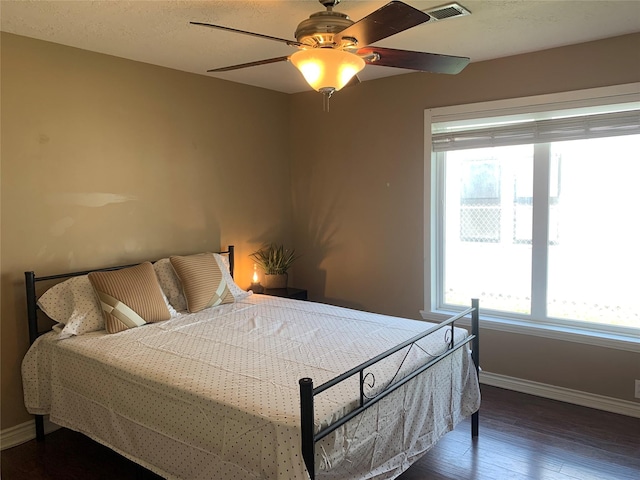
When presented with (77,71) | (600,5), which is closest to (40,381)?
(77,71)

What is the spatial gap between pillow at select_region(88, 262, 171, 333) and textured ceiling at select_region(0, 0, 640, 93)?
1446 millimetres

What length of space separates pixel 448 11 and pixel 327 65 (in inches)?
36.1

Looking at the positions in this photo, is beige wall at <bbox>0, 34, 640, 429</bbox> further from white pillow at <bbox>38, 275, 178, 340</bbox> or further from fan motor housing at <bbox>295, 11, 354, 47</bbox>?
fan motor housing at <bbox>295, 11, 354, 47</bbox>

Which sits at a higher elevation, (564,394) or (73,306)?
(73,306)

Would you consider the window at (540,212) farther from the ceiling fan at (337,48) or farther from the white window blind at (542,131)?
the ceiling fan at (337,48)

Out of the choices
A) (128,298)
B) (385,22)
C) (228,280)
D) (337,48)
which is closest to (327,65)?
(337,48)

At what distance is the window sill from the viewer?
325cm

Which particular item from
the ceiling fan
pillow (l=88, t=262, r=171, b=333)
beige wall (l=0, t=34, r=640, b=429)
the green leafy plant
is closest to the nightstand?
the green leafy plant

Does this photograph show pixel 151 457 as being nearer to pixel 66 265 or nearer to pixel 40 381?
pixel 40 381

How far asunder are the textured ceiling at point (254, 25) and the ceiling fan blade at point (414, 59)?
0.36 meters

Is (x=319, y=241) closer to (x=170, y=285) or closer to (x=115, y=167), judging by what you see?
(x=170, y=285)

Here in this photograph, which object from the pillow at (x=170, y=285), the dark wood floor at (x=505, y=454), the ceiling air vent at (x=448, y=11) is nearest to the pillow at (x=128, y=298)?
the pillow at (x=170, y=285)

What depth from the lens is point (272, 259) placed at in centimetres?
448

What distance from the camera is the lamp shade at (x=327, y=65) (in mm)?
2043
